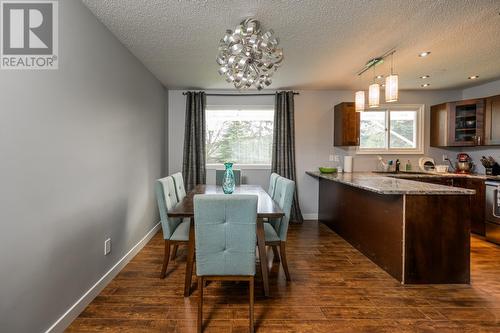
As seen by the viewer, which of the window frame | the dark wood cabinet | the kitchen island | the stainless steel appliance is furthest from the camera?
the window frame

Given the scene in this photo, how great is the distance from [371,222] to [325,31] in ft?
6.85

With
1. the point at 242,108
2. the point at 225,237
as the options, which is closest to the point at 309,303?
the point at 225,237

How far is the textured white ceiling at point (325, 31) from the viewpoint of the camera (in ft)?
6.88

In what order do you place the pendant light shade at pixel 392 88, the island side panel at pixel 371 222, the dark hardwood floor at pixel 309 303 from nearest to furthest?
the dark hardwood floor at pixel 309 303 < the island side panel at pixel 371 222 < the pendant light shade at pixel 392 88

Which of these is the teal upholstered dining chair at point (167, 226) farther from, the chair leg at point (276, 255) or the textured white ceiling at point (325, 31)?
the textured white ceiling at point (325, 31)

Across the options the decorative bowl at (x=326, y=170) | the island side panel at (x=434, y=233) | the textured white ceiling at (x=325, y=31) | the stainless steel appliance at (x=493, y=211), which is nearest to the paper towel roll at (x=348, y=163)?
the decorative bowl at (x=326, y=170)

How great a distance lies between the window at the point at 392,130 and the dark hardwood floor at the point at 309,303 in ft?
7.89

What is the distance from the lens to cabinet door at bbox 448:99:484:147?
3.96 m

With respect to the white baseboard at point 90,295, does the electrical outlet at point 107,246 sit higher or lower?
higher

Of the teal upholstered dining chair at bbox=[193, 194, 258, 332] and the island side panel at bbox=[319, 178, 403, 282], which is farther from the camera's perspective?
the island side panel at bbox=[319, 178, 403, 282]

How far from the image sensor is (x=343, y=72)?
368 cm

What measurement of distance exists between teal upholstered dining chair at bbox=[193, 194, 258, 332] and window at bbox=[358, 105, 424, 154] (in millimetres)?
3745

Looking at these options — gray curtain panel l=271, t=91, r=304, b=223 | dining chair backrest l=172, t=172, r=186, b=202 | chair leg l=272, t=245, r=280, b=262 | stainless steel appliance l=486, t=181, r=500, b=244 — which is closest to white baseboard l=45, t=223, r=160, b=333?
dining chair backrest l=172, t=172, r=186, b=202

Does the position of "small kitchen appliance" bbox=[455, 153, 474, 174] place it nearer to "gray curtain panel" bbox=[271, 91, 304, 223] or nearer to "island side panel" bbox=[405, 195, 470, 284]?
"island side panel" bbox=[405, 195, 470, 284]
